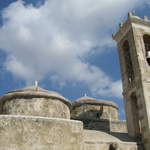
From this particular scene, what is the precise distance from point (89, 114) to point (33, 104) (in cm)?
604

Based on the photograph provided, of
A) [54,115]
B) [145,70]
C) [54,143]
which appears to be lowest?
[54,143]

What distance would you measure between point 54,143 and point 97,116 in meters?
8.05

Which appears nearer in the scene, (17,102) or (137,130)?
(17,102)

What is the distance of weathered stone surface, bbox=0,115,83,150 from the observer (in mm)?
6113

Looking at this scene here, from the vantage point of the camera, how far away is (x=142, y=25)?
12.5m

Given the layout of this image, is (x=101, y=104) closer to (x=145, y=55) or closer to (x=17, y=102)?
(x=145, y=55)

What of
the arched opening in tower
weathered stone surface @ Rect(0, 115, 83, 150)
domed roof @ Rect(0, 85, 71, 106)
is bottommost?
weathered stone surface @ Rect(0, 115, 83, 150)

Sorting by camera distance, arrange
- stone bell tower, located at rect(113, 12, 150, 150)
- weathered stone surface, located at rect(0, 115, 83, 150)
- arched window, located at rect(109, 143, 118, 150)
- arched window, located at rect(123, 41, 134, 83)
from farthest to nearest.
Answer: arched window, located at rect(123, 41, 134, 83), stone bell tower, located at rect(113, 12, 150, 150), arched window, located at rect(109, 143, 118, 150), weathered stone surface, located at rect(0, 115, 83, 150)

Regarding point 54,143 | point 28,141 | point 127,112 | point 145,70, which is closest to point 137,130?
point 127,112

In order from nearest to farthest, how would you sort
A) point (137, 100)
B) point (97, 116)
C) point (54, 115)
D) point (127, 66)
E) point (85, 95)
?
point (54, 115), point (137, 100), point (127, 66), point (97, 116), point (85, 95)

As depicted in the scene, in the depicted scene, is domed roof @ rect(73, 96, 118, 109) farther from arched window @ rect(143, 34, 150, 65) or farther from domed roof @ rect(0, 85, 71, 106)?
domed roof @ rect(0, 85, 71, 106)

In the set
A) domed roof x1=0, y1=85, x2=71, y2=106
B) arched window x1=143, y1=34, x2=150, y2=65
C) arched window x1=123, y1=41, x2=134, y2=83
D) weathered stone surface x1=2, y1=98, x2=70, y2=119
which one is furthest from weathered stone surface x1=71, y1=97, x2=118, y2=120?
weathered stone surface x1=2, y1=98, x2=70, y2=119

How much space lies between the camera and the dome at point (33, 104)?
8.98 m

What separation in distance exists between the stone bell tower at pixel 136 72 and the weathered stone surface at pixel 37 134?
424 centimetres
